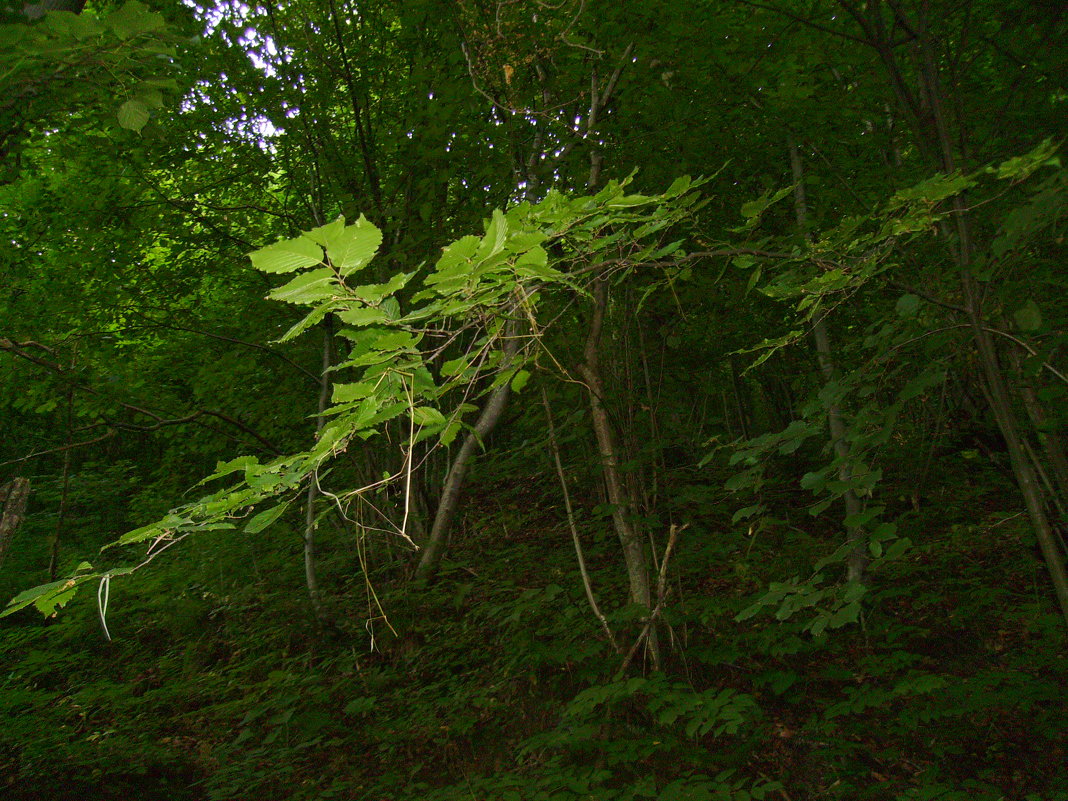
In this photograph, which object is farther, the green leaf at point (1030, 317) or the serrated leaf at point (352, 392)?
the green leaf at point (1030, 317)

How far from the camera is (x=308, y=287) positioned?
34.6 inches

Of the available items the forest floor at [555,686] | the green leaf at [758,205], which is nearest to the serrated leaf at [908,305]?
the green leaf at [758,205]

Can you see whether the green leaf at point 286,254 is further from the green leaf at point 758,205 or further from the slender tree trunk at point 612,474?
the slender tree trunk at point 612,474

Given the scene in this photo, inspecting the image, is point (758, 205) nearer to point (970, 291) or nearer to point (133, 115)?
point (970, 291)

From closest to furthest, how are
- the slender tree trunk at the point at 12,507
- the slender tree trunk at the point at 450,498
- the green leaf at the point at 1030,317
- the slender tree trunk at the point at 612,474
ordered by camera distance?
the green leaf at the point at 1030,317
the slender tree trunk at the point at 12,507
the slender tree trunk at the point at 612,474
the slender tree trunk at the point at 450,498

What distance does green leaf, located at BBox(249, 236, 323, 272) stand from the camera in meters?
0.83

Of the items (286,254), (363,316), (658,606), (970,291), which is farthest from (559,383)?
(286,254)

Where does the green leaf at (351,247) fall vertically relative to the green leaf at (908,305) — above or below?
above

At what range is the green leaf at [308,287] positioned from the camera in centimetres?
87

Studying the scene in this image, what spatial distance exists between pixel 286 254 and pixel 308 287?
0.18ft

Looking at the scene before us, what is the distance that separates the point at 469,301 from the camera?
3.29 ft

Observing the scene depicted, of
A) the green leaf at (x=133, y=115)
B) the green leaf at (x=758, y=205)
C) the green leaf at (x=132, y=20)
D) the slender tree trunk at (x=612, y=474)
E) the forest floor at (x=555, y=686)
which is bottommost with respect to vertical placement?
the forest floor at (x=555, y=686)

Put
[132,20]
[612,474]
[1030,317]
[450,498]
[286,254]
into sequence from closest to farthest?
[286,254] < [1030,317] < [132,20] < [612,474] < [450,498]

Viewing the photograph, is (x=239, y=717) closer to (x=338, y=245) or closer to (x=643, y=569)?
(x=643, y=569)
